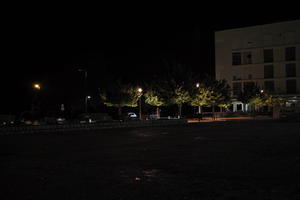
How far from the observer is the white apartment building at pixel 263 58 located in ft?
256

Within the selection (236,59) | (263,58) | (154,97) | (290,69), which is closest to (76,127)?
(154,97)

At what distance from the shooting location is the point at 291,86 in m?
78.8

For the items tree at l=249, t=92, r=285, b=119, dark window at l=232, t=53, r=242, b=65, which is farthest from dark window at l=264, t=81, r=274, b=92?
Answer: dark window at l=232, t=53, r=242, b=65

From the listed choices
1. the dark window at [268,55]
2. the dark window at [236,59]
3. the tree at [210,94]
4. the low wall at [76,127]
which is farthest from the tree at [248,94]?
the low wall at [76,127]

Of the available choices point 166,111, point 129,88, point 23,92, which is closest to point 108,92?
point 129,88

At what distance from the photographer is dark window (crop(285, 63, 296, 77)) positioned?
78.3 m

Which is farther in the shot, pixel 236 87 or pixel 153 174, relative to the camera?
pixel 236 87

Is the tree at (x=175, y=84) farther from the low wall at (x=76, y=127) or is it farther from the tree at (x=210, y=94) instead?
the low wall at (x=76, y=127)

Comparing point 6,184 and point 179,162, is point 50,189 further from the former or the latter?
point 179,162

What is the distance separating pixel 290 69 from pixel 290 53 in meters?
3.45

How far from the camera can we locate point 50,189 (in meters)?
8.41

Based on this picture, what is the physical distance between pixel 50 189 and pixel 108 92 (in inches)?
1719

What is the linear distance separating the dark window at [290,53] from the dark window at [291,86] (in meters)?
4.97

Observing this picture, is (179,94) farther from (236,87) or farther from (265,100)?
(236,87)
